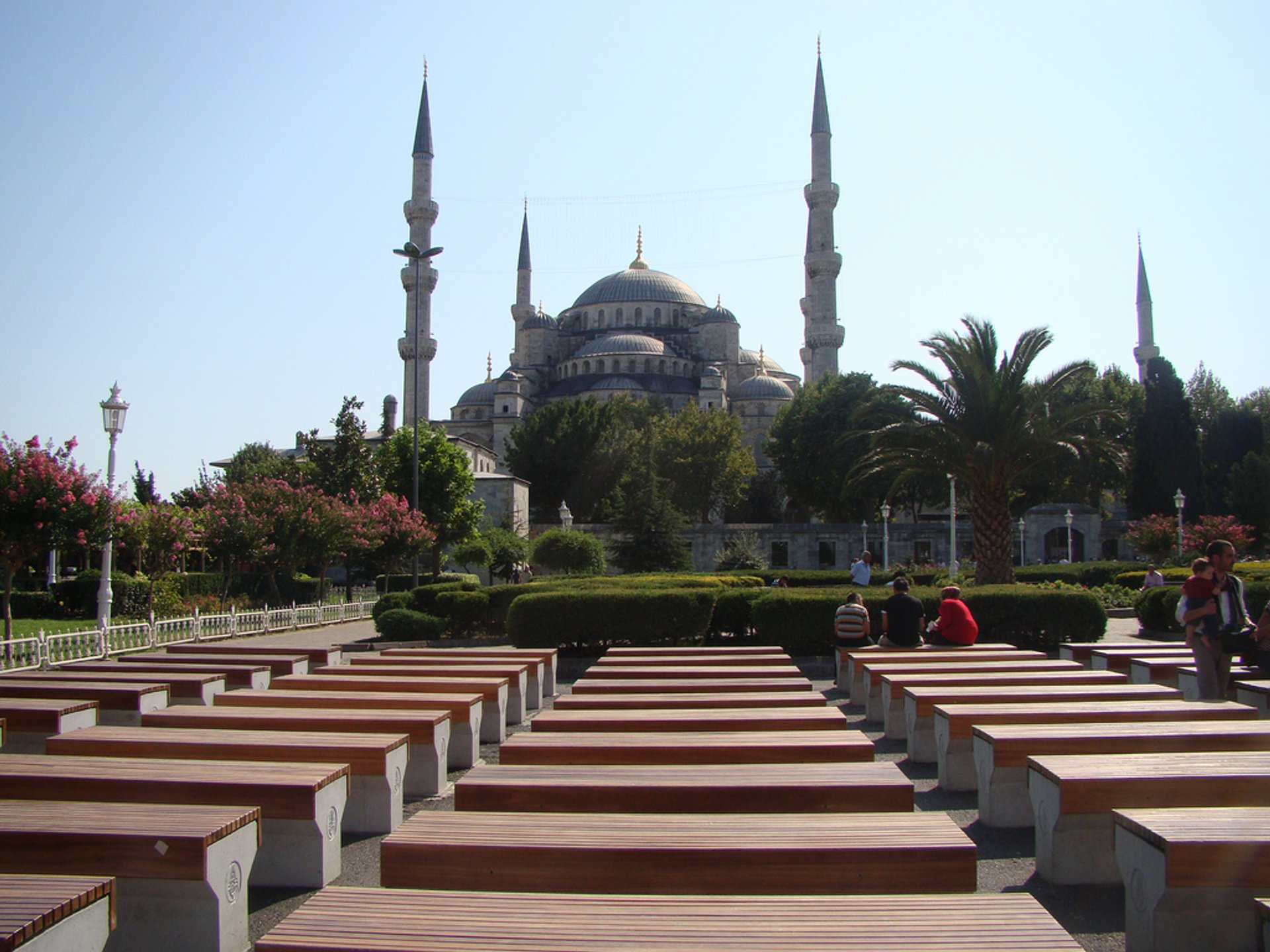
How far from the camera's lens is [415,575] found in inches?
944

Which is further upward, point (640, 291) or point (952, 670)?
point (640, 291)

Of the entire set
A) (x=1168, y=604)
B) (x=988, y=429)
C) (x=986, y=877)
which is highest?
(x=988, y=429)

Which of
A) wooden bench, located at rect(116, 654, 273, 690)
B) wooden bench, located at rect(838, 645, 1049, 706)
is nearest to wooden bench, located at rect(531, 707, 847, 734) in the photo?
wooden bench, located at rect(838, 645, 1049, 706)

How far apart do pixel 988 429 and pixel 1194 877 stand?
14.0m

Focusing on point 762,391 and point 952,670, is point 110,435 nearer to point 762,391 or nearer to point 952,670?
point 952,670

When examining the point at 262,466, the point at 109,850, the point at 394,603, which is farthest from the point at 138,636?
the point at 262,466

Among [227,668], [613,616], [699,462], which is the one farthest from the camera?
[699,462]

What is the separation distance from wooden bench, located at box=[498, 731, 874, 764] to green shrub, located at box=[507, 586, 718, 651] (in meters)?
A: 8.08

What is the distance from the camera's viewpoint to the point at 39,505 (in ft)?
43.3

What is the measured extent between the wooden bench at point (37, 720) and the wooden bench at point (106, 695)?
0.84ft

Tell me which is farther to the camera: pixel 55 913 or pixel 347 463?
pixel 347 463

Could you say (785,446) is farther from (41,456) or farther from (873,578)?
(41,456)

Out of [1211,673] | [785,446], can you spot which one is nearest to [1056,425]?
[1211,673]

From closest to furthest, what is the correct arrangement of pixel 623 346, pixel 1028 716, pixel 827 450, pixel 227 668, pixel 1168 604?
1. pixel 1028 716
2. pixel 227 668
3. pixel 1168 604
4. pixel 827 450
5. pixel 623 346
